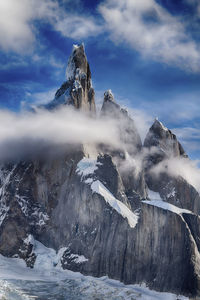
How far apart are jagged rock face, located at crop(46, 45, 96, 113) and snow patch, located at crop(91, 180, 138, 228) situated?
3852 cm

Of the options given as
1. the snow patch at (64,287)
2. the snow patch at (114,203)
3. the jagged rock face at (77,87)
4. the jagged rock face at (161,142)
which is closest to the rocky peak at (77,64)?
the jagged rock face at (77,87)

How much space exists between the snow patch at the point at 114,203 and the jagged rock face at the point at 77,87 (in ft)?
126

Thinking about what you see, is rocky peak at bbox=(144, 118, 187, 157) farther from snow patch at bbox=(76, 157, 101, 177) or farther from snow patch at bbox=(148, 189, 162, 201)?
snow patch at bbox=(76, 157, 101, 177)

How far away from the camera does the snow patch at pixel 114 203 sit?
406 ft

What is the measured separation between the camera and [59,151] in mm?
148000

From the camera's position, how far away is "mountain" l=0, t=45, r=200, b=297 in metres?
113

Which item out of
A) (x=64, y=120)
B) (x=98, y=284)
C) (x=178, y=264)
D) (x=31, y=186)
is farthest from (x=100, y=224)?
(x=64, y=120)

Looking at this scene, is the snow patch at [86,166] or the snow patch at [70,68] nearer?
the snow patch at [86,166]

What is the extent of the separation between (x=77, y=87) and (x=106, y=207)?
52.5 metres

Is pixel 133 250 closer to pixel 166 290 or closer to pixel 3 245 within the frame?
pixel 166 290

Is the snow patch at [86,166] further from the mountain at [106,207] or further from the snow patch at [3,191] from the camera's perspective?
the snow patch at [3,191]

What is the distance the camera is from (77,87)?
15500cm

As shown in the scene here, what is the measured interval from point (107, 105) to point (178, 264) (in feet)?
265

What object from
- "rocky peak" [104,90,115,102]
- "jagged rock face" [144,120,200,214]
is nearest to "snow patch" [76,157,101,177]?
"jagged rock face" [144,120,200,214]
